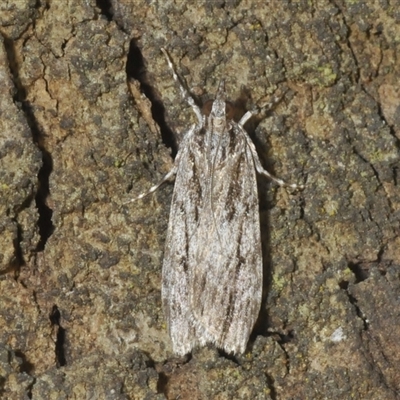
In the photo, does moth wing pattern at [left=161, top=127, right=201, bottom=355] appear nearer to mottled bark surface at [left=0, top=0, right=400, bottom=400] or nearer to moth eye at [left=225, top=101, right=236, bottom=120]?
mottled bark surface at [left=0, top=0, right=400, bottom=400]

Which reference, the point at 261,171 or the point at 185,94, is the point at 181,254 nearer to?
the point at 261,171

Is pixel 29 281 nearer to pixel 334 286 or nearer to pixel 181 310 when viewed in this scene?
pixel 181 310

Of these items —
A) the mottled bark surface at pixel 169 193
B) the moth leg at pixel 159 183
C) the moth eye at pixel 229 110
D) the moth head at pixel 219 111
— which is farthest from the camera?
the moth eye at pixel 229 110

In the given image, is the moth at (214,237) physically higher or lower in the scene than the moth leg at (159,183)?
lower

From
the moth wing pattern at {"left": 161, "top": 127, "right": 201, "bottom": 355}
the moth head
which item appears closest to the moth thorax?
the moth head

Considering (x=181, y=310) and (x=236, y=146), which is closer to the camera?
(x=181, y=310)

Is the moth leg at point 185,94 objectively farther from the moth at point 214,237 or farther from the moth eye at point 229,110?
the moth eye at point 229,110

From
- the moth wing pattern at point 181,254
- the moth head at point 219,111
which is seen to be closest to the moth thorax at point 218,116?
the moth head at point 219,111

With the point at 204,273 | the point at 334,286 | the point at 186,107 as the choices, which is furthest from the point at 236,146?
the point at 334,286

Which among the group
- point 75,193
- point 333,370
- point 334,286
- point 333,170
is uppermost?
point 75,193
